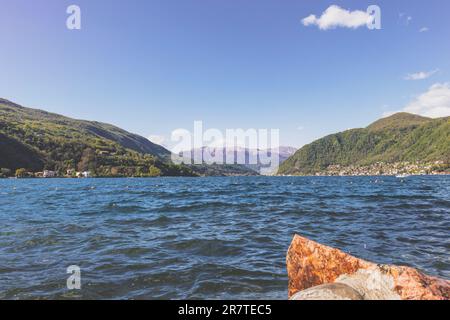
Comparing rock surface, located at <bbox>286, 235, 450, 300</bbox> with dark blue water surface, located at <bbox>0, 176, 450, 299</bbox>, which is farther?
dark blue water surface, located at <bbox>0, 176, 450, 299</bbox>

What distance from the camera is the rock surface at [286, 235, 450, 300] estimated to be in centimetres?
570

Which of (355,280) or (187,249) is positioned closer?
(355,280)

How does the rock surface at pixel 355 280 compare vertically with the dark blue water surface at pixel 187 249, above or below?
above

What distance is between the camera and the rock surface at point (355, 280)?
18.7ft

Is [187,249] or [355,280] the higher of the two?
[355,280]

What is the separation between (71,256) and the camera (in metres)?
12.9

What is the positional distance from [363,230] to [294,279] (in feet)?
37.0

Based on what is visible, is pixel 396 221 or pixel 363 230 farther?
pixel 396 221

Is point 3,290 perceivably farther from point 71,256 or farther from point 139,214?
point 139,214

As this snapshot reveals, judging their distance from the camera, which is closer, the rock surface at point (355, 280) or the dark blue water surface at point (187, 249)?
the rock surface at point (355, 280)

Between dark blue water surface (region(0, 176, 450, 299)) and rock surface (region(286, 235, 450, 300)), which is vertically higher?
rock surface (region(286, 235, 450, 300))

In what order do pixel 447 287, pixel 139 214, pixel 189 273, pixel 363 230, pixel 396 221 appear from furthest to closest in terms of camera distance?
pixel 139 214 → pixel 396 221 → pixel 363 230 → pixel 189 273 → pixel 447 287

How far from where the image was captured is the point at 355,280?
668 centimetres
